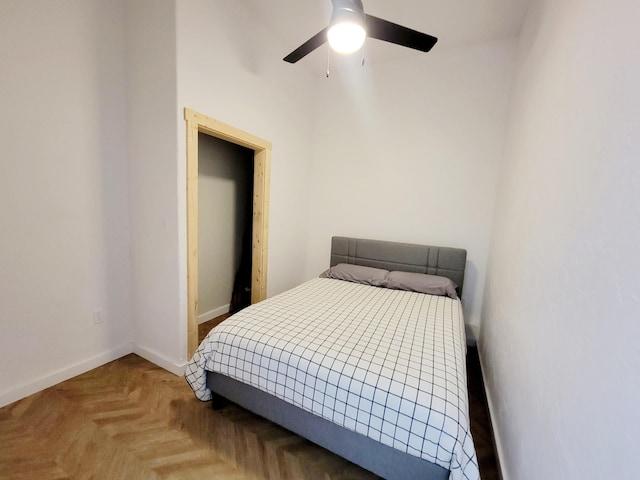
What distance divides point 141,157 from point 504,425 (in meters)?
3.08

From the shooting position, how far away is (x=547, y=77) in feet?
4.69

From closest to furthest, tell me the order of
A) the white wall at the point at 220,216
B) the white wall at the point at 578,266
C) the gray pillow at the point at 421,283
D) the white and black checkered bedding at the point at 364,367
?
the white wall at the point at 578,266, the white and black checkered bedding at the point at 364,367, the gray pillow at the point at 421,283, the white wall at the point at 220,216

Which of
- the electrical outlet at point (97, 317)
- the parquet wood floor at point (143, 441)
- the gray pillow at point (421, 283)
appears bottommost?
the parquet wood floor at point (143, 441)

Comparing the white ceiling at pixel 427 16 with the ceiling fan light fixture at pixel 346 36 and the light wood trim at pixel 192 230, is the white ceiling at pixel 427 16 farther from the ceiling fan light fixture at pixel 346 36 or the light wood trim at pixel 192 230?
the light wood trim at pixel 192 230

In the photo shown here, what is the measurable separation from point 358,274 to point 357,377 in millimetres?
1663

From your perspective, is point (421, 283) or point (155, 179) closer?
point (155, 179)

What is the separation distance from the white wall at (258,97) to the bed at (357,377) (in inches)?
33.9

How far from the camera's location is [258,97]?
2.62m

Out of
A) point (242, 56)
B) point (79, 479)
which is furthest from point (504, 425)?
point (242, 56)

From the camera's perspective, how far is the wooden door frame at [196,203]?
6.68 ft

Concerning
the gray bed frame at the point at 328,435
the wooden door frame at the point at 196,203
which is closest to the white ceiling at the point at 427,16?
the wooden door frame at the point at 196,203

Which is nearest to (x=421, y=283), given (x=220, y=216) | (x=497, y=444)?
(x=497, y=444)

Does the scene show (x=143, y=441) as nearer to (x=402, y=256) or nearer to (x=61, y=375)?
(x=61, y=375)

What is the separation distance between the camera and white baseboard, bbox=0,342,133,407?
175 cm
